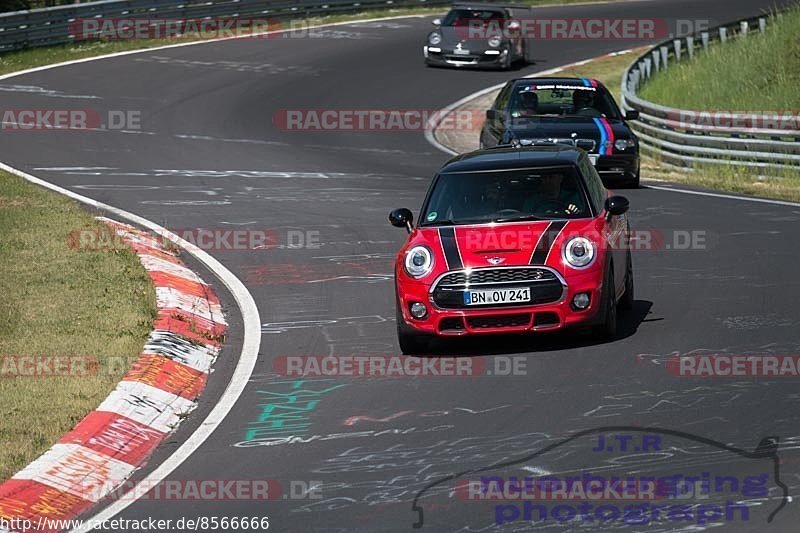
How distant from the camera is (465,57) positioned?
34125 mm

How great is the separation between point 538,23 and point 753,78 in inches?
→ 622

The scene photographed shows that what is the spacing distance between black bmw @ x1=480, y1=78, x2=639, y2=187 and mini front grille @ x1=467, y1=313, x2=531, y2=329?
27.2 ft

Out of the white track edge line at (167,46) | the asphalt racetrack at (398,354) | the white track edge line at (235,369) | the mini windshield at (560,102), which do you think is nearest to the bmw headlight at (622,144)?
the asphalt racetrack at (398,354)

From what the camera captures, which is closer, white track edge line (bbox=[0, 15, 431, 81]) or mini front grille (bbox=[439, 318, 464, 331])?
mini front grille (bbox=[439, 318, 464, 331])

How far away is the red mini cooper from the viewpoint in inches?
402

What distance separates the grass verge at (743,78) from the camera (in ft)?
88.0

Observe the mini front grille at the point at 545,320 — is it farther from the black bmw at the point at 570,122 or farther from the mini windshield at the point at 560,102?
the mini windshield at the point at 560,102

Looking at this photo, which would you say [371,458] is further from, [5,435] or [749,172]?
[749,172]

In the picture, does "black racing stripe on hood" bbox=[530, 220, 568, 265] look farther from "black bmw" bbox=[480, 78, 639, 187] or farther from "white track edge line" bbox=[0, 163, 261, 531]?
"black bmw" bbox=[480, 78, 639, 187]

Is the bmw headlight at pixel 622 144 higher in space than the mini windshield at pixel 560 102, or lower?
lower

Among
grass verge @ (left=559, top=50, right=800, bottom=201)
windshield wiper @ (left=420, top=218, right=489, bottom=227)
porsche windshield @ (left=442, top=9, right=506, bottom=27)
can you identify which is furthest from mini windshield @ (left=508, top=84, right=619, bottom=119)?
porsche windshield @ (left=442, top=9, right=506, bottom=27)

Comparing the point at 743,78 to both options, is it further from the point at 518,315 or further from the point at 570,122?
the point at 518,315

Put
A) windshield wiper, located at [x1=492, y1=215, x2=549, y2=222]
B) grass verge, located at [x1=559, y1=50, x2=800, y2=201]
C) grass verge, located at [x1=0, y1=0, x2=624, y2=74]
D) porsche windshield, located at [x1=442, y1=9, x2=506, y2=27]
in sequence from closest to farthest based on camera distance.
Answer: windshield wiper, located at [x1=492, y1=215, x2=549, y2=222] < grass verge, located at [x1=559, y1=50, x2=800, y2=201] < grass verge, located at [x1=0, y1=0, x2=624, y2=74] < porsche windshield, located at [x1=442, y1=9, x2=506, y2=27]

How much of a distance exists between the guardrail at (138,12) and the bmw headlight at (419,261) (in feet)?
78.7
